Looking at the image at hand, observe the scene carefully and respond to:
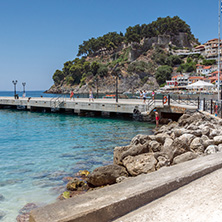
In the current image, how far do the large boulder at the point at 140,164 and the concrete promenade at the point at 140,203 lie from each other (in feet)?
10.5

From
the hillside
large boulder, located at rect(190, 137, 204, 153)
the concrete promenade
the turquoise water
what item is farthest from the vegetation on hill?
the concrete promenade

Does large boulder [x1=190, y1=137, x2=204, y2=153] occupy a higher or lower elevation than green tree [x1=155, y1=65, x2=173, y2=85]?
lower

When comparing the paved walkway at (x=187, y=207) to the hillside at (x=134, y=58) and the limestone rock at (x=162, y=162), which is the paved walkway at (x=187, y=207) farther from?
the hillside at (x=134, y=58)

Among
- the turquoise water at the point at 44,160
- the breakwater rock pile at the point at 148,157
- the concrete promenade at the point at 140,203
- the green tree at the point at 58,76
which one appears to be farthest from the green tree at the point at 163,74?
the concrete promenade at the point at 140,203

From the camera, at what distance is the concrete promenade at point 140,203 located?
10.1 ft

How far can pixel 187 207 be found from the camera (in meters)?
3.55

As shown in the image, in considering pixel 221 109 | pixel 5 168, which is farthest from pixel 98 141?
pixel 221 109

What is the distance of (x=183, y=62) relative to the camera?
126 meters

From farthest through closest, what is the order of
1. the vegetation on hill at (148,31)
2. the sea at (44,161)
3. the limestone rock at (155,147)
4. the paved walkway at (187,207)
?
the vegetation on hill at (148,31) → the limestone rock at (155,147) → the sea at (44,161) → the paved walkway at (187,207)

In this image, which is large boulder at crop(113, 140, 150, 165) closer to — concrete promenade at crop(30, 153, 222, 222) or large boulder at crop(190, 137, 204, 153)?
large boulder at crop(190, 137, 204, 153)

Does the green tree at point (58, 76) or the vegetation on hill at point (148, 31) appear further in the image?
the green tree at point (58, 76)

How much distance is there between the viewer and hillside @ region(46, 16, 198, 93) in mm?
119125

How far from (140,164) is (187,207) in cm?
440

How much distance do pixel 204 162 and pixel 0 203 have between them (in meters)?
5.58
